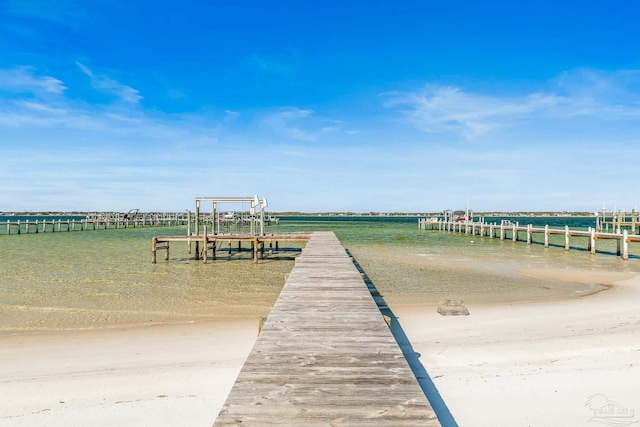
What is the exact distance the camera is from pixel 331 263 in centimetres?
1156

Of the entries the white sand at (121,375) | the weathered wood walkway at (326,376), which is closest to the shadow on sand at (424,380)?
the weathered wood walkway at (326,376)

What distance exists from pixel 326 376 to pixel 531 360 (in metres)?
3.71

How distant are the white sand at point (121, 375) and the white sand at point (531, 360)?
280cm

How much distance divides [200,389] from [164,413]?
0.64 meters

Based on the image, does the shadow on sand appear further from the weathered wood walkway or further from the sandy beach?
the weathered wood walkway

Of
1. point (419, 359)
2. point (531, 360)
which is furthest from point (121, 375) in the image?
point (531, 360)

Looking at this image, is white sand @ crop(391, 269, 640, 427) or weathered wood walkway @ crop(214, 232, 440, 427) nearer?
weathered wood walkway @ crop(214, 232, 440, 427)

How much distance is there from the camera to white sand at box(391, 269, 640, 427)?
173 inches

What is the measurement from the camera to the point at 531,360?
19.3ft

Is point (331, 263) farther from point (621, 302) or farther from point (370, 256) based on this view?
point (370, 256)

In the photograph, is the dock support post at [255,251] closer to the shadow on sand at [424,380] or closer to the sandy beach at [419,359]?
the sandy beach at [419,359]

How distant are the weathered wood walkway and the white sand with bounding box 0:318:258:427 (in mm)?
990

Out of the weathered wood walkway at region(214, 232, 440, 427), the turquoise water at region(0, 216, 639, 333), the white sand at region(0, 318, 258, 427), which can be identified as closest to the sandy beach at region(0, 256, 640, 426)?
the white sand at region(0, 318, 258, 427)

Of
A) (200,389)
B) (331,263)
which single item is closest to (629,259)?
(331,263)
